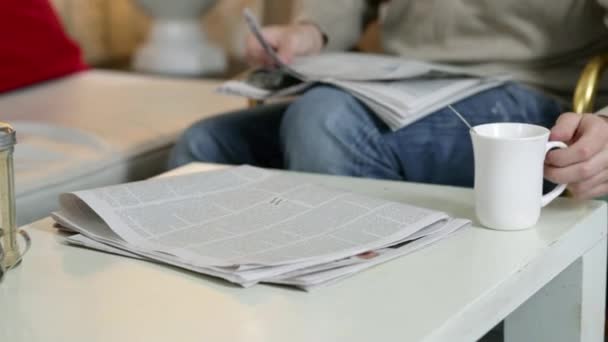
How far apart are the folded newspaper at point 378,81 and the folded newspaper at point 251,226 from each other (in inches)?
8.3

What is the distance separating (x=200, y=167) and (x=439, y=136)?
0.33m

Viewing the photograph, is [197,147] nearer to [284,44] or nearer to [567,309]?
[284,44]

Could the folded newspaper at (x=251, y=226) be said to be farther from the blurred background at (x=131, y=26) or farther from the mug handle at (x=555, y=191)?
the blurred background at (x=131, y=26)

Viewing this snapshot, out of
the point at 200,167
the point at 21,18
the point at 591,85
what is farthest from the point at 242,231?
the point at 21,18

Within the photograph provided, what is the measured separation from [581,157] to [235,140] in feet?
2.11

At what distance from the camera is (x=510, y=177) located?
88cm

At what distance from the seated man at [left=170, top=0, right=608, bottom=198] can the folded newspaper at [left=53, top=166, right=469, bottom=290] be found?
21cm

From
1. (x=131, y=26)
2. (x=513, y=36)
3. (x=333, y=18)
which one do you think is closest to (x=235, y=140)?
(x=333, y=18)

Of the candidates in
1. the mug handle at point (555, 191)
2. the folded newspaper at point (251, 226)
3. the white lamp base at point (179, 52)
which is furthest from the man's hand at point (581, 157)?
the white lamp base at point (179, 52)

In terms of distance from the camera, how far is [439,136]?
4.06ft

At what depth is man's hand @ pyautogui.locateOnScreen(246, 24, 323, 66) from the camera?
139 centimetres

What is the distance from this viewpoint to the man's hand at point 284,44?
1387mm

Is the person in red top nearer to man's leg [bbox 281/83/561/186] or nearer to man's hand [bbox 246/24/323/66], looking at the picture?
man's hand [bbox 246/24/323/66]

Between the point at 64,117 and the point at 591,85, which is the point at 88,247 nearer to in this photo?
the point at 591,85
